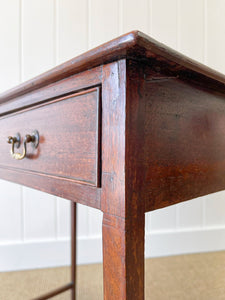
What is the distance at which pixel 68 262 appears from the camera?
1.34 meters

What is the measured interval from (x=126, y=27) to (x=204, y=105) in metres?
1.10

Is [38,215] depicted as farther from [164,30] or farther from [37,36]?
[164,30]

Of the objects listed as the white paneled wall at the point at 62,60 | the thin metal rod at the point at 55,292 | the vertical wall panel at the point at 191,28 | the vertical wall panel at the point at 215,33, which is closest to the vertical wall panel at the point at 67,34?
the white paneled wall at the point at 62,60

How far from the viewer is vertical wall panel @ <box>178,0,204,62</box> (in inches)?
57.2

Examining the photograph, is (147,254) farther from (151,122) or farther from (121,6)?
(121,6)

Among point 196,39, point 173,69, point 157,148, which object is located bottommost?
point 157,148

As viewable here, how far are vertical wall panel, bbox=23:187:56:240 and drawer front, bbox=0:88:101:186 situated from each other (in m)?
0.83

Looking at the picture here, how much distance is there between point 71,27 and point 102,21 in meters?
0.18

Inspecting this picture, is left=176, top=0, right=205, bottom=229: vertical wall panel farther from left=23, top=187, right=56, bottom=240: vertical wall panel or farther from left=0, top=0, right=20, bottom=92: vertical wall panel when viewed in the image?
left=0, top=0, right=20, bottom=92: vertical wall panel

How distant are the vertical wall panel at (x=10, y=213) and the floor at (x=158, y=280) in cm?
19

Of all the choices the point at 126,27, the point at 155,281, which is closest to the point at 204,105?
the point at 155,281

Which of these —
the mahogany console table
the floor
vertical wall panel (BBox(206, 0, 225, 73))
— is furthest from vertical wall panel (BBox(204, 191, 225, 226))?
the mahogany console table

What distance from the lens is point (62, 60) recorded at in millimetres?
1336

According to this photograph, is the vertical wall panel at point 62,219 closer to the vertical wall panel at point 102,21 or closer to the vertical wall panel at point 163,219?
the vertical wall panel at point 163,219
